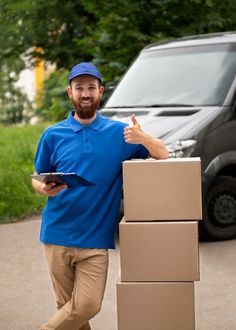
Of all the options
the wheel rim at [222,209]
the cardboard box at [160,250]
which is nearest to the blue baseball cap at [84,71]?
the cardboard box at [160,250]

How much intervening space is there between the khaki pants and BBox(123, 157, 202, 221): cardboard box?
30 cm

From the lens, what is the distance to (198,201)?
5426 mm

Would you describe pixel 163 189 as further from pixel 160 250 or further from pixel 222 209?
pixel 222 209

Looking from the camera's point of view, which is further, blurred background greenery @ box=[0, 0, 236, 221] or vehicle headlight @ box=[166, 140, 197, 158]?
blurred background greenery @ box=[0, 0, 236, 221]

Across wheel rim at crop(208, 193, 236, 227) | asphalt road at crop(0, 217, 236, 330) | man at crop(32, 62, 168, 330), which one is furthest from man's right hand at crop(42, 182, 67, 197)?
wheel rim at crop(208, 193, 236, 227)

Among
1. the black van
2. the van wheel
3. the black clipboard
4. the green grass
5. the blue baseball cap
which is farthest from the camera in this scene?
the green grass

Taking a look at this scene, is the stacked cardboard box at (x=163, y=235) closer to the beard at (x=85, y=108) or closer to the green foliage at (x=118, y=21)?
the beard at (x=85, y=108)

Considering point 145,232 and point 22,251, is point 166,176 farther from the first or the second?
point 22,251

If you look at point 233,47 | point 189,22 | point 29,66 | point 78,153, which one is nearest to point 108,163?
point 78,153

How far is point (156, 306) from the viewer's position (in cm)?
552

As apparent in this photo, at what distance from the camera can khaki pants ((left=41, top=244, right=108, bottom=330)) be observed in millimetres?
5422

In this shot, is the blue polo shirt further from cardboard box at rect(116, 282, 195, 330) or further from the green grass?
the green grass

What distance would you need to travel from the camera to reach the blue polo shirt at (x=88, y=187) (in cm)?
545

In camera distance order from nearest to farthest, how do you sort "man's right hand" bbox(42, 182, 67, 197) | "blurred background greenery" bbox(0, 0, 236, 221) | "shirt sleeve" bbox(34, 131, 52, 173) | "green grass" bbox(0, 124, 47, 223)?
"man's right hand" bbox(42, 182, 67, 197) → "shirt sleeve" bbox(34, 131, 52, 173) → "green grass" bbox(0, 124, 47, 223) → "blurred background greenery" bbox(0, 0, 236, 221)
